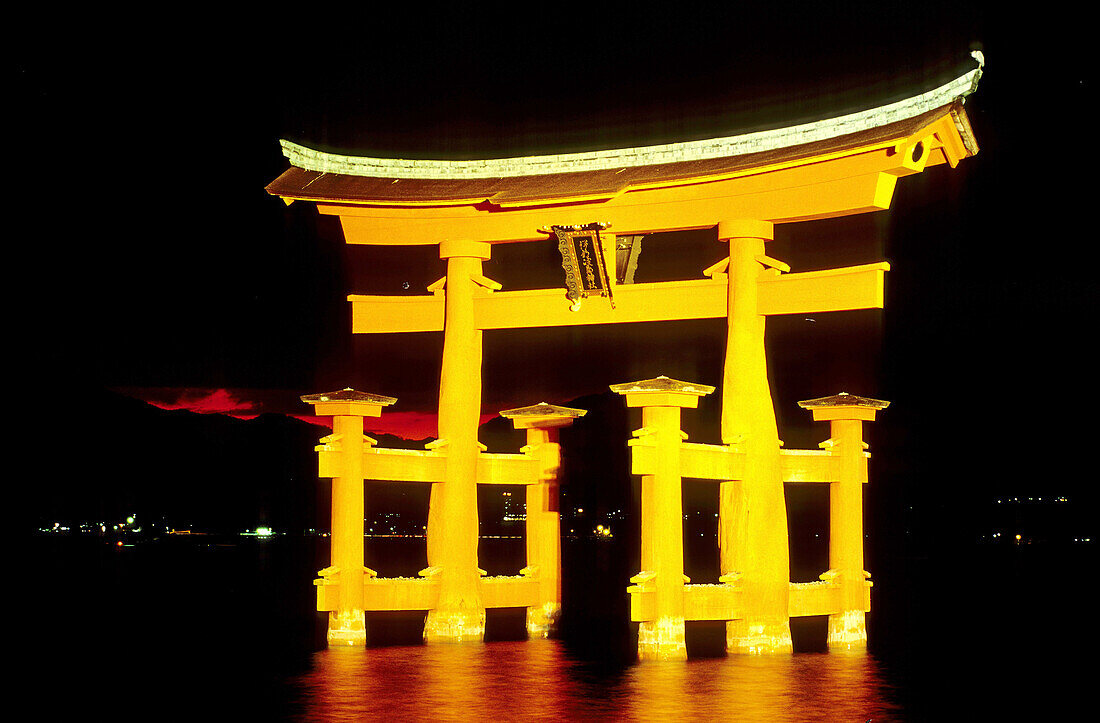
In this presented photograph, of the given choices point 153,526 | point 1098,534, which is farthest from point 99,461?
point 153,526

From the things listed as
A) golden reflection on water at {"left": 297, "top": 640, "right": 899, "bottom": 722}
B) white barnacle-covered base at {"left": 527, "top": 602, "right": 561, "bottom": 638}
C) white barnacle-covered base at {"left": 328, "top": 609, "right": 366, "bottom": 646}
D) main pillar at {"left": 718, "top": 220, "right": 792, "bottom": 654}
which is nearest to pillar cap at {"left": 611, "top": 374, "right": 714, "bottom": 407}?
main pillar at {"left": 718, "top": 220, "right": 792, "bottom": 654}

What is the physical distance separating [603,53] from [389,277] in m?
4.06

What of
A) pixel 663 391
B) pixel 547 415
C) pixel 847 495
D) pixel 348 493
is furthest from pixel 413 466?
pixel 847 495

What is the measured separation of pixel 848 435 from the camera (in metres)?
12.2

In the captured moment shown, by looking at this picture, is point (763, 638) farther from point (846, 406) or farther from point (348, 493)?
point (348, 493)

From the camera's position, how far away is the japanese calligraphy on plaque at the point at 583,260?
39.6 feet

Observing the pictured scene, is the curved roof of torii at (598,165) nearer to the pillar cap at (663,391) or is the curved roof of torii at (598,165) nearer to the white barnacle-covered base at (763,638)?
the pillar cap at (663,391)

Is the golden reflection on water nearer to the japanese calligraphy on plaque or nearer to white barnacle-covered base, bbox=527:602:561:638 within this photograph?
white barnacle-covered base, bbox=527:602:561:638

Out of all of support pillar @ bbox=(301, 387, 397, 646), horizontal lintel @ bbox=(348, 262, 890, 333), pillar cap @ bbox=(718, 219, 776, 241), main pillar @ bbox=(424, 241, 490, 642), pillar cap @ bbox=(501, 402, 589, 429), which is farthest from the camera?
pillar cap @ bbox=(501, 402, 589, 429)

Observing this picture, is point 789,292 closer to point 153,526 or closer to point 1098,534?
point 1098,534

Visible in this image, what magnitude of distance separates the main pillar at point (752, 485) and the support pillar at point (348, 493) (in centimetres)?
340

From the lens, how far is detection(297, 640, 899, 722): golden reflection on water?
28.8 ft

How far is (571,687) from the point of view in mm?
10148

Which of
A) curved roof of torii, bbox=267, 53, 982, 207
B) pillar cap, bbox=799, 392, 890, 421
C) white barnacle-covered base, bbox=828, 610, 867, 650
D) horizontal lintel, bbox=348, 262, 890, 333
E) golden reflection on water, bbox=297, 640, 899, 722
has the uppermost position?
curved roof of torii, bbox=267, 53, 982, 207
